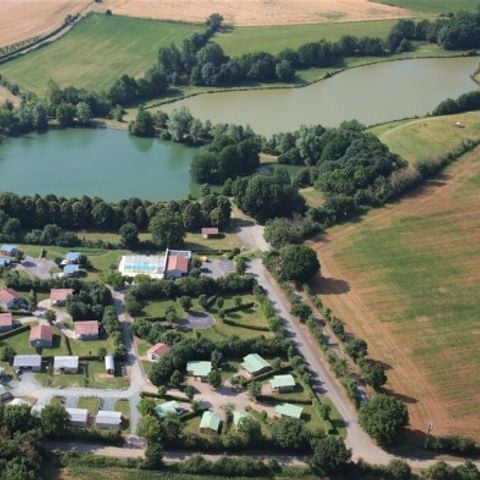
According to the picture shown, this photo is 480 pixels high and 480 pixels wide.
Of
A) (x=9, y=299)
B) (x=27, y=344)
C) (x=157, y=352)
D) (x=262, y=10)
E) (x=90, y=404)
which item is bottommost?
(x=90, y=404)

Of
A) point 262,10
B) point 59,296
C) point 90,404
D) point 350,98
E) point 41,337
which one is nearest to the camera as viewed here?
point 90,404

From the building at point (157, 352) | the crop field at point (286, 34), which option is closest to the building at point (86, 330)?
the building at point (157, 352)

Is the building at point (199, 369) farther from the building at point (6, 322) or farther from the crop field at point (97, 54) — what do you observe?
the crop field at point (97, 54)

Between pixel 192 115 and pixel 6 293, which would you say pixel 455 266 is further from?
pixel 192 115

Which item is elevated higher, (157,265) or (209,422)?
(157,265)

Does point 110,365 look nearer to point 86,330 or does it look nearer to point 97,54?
point 86,330

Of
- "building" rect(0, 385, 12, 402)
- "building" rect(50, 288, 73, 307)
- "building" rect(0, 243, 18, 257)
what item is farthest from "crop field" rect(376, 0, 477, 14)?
"building" rect(0, 385, 12, 402)

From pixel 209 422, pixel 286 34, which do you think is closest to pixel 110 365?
pixel 209 422
